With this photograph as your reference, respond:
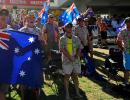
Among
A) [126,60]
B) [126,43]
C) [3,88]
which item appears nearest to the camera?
[3,88]

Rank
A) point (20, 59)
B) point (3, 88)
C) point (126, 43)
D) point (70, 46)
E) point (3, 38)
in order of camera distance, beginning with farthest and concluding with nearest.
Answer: point (126, 43) → point (70, 46) → point (20, 59) → point (3, 38) → point (3, 88)

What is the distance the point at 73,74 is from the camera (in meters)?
10.2

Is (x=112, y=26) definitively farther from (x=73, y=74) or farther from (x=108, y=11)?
(x=108, y=11)

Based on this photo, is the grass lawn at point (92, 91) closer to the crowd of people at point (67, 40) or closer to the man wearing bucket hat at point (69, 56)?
the crowd of people at point (67, 40)

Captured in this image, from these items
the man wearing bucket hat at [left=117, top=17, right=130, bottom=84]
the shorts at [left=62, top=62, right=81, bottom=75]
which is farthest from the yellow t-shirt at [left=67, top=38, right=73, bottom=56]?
the man wearing bucket hat at [left=117, top=17, right=130, bottom=84]

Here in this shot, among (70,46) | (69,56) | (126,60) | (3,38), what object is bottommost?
(126,60)

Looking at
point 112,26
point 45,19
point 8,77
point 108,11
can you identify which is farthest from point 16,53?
point 108,11

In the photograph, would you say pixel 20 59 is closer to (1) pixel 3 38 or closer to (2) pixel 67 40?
(1) pixel 3 38

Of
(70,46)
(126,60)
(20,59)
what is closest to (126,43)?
→ (126,60)

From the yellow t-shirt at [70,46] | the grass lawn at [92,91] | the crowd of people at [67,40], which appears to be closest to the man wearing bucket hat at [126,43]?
the crowd of people at [67,40]

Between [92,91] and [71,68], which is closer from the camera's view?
[71,68]

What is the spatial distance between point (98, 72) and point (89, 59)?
2.58 feet

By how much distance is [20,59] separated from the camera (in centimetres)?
757

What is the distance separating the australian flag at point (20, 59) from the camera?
23.9 feet
